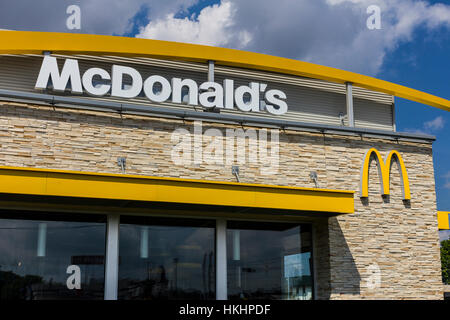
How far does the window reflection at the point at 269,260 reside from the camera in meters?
14.4

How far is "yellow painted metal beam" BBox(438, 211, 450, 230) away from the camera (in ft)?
68.0

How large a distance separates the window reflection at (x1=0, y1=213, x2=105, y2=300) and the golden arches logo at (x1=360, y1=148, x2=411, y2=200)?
7.44m

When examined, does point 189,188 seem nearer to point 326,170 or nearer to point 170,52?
point 326,170

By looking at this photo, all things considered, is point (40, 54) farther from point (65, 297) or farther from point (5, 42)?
point (65, 297)

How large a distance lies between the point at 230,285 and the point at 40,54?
8164 millimetres

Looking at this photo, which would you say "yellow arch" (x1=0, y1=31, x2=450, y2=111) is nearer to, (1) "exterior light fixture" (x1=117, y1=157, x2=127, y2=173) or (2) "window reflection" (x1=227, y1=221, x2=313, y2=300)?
(1) "exterior light fixture" (x1=117, y1=157, x2=127, y2=173)

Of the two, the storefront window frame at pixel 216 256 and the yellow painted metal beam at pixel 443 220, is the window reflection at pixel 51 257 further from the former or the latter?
the yellow painted metal beam at pixel 443 220

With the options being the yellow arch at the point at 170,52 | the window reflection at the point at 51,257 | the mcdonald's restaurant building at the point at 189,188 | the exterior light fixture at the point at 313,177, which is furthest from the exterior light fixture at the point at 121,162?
the exterior light fixture at the point at 313,177

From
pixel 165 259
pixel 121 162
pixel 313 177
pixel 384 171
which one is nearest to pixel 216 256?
pixel 165 259

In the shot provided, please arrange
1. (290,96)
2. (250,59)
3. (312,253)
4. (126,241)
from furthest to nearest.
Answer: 1. (290,96)
2. (250,59)
3. (312,253)
4. (126,241)

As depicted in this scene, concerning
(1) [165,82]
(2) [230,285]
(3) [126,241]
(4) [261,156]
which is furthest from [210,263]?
(1) [165,82]

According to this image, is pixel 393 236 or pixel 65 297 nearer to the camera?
pixel 65 297

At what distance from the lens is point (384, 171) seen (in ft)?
52.4

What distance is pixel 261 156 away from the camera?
15.0 m
